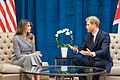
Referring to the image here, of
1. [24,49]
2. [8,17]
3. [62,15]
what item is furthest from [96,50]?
[8,17]

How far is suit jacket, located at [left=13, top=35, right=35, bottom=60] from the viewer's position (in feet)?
18.5

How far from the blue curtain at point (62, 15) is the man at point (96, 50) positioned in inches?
55.9

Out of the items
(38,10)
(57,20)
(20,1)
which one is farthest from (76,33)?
(20,1)

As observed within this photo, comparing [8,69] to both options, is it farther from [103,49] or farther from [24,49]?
[103,49]

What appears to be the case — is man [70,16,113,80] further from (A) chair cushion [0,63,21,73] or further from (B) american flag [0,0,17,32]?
Result: (B) american flag [0,0,17,32]

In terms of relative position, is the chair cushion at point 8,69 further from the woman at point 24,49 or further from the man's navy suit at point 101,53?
the man's navy suit at point 101,53

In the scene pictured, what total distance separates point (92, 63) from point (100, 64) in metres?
0.16

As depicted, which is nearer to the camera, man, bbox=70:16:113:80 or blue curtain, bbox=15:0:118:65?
man, bbox=70:16:113:80

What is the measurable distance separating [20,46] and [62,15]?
1603 mm

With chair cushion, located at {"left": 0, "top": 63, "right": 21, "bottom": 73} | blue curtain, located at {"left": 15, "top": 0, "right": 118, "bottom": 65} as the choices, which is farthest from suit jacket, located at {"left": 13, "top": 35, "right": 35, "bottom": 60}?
blue curtain, located at {"left": 15, "top": 0, "right": 118, "bottom": 65}

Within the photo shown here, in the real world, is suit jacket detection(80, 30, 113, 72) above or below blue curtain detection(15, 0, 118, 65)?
below

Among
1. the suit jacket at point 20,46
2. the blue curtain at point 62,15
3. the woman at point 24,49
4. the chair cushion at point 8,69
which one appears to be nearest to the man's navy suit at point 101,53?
the woman at point 24,49

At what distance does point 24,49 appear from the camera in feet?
18.9

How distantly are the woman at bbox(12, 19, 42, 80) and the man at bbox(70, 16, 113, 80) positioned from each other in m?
0.76
